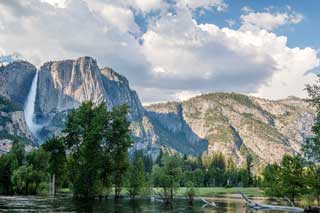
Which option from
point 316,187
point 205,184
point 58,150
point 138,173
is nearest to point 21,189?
point 58,150

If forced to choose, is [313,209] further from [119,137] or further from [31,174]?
[31,174]

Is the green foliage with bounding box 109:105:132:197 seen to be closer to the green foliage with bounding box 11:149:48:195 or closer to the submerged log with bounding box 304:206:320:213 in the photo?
the green foliage with bounding box 11:149:48:195

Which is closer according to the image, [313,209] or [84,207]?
[313,209]

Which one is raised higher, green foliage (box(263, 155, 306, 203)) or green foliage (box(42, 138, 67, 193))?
green foliage (box(42, 138, 67, 193))

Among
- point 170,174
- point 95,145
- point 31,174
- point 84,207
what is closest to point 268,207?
point 84,207

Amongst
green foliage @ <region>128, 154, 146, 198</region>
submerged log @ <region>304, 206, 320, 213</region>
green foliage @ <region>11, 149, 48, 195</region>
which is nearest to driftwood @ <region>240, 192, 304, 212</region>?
submerged log @ <region>304, 206, 320, 213</region>

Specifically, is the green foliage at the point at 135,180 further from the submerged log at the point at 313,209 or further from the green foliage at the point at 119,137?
the submerged log at the point at 313,209

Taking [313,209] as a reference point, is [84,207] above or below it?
below

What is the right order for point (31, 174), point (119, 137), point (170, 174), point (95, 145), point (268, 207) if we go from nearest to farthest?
point (268, 207) < point (170, 174) < point (95, 145) < point (119, 137) < point (31, 174)

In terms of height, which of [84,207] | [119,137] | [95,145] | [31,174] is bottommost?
[84,207]

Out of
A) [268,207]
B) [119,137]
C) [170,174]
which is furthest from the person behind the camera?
[119,137]

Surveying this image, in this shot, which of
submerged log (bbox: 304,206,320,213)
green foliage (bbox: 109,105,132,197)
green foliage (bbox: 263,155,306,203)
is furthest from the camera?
green foliage (bbox: 109,105,132,197)

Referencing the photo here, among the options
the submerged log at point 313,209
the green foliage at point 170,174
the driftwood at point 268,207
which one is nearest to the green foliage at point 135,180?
the green foliage at point 170,174

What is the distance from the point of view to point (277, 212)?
4788 centimetres
